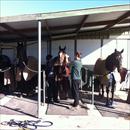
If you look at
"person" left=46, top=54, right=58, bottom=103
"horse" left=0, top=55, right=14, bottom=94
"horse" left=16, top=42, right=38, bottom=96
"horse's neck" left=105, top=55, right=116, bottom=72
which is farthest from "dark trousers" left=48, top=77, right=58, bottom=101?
"horse" left=0, top=55, right=14, bottom=94

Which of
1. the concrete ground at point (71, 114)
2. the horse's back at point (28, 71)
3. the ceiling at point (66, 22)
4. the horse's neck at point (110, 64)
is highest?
the ceiling at point (66, 22)

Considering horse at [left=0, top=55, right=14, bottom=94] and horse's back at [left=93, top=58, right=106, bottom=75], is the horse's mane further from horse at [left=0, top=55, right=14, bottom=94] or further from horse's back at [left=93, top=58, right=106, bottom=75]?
horse at [left=0, top=55, right=14, bottom=94]

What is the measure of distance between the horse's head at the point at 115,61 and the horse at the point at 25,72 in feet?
8.19

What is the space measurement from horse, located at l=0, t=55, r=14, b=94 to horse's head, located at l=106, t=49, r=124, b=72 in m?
3.80

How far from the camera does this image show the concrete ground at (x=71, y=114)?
7613 mm

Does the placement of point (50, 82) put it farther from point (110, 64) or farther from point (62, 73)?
point (110, 64)

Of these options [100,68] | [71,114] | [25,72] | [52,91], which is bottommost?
[71,114]

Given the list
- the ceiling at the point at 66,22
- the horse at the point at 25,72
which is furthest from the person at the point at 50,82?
the ceiling at the point at 66,22

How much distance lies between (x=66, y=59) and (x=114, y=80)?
1554 mm

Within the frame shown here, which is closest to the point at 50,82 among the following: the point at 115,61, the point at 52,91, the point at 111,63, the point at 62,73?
the point at 52,91

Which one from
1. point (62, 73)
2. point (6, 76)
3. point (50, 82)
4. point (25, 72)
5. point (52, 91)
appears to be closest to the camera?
point (62, 73)

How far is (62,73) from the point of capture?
33.1 ft

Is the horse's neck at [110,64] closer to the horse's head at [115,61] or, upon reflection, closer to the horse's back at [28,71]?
the horse's head at [115,61]

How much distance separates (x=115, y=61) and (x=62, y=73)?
1680 mm
